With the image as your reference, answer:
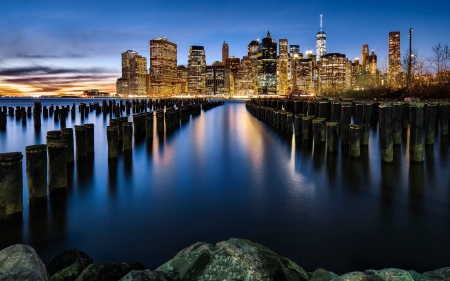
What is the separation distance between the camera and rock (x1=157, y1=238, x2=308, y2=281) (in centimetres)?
306

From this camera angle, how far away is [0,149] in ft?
46.7

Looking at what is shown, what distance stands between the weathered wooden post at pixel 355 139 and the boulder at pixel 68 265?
8024mm

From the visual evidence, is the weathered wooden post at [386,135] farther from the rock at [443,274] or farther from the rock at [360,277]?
the rock at [360,277]

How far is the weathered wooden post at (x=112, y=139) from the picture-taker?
10180 millimetres

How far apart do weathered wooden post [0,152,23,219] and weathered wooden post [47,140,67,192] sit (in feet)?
4.20

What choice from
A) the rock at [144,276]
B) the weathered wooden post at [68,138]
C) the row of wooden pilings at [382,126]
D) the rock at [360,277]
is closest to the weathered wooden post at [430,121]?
the row of wooden pilings at [382,126]

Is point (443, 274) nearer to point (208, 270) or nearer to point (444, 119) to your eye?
point (208, 270)

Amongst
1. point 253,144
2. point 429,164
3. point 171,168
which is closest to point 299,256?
point 171,168

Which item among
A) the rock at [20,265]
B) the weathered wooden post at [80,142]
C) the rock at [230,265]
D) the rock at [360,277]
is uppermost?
the weathered wooden post at [80,142]

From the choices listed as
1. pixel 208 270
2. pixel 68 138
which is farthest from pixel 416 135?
pixel 68 138

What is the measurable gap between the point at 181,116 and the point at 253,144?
44.7 ft

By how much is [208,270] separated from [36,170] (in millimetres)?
4797

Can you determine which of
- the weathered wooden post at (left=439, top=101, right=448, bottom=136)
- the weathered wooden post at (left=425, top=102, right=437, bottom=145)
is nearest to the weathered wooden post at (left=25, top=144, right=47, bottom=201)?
the weathered wooden post at (left=425, top=102, right=437, bottom=145)

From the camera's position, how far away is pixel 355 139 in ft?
32.9
